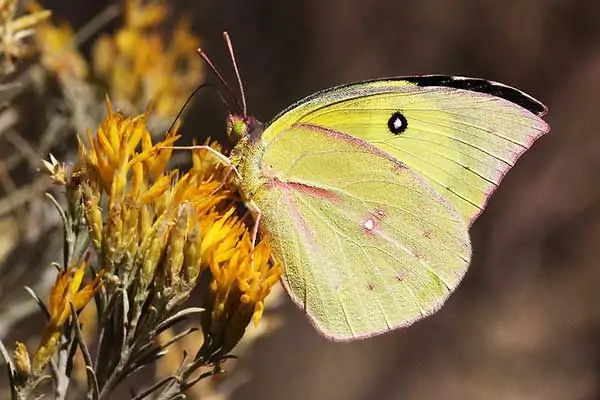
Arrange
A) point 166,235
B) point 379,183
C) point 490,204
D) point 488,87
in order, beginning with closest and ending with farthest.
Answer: point 166,235, point 488,87, point 379,183, point 490,204

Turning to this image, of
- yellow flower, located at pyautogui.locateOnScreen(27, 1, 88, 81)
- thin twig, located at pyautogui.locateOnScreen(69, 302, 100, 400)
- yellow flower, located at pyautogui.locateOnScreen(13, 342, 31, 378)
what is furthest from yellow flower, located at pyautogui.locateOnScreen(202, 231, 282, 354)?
yellow flower, located at pyautogui.locateOnScreen(27, 1, 88, 81)

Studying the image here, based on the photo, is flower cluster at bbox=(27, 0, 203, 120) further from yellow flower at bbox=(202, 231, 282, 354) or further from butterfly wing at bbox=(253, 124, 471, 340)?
yellow flower at bbox=(202, 231, 282, 354)

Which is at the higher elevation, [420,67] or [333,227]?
[333,227]

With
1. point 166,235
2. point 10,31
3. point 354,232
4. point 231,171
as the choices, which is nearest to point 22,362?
point 166,235

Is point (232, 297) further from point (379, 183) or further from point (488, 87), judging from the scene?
point (488, 87)

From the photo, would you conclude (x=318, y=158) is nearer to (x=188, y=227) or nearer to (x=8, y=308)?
(x=188, y=227)

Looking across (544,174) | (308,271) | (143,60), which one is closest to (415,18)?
(544,174)

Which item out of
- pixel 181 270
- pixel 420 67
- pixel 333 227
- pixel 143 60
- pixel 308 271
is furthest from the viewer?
pixel 420 67
